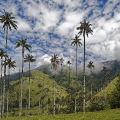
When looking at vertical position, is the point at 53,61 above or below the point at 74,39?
below

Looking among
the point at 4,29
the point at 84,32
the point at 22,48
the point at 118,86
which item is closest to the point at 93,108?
the point at 118,86

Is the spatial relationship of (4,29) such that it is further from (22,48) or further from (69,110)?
(69,110)

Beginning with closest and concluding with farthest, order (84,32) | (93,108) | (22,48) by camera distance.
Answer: (84,32), (22,48), (93,108)

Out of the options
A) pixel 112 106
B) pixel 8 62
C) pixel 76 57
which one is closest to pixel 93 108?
pixel 112 106

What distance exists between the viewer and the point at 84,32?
1286 inches

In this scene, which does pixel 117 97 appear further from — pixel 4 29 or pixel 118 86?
pixel 4 29

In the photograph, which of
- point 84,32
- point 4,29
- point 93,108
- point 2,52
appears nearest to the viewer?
point 84,32

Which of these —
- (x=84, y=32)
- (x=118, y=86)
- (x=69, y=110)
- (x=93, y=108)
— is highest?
(x=84, y=32)

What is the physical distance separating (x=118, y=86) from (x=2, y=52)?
4986 centimetres

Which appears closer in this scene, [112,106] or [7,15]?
[7,15]

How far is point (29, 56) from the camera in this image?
155 feet

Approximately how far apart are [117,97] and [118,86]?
16.9ft

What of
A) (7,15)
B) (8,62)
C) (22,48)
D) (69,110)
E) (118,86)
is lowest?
(69,110)

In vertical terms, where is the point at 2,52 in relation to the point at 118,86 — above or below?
above
